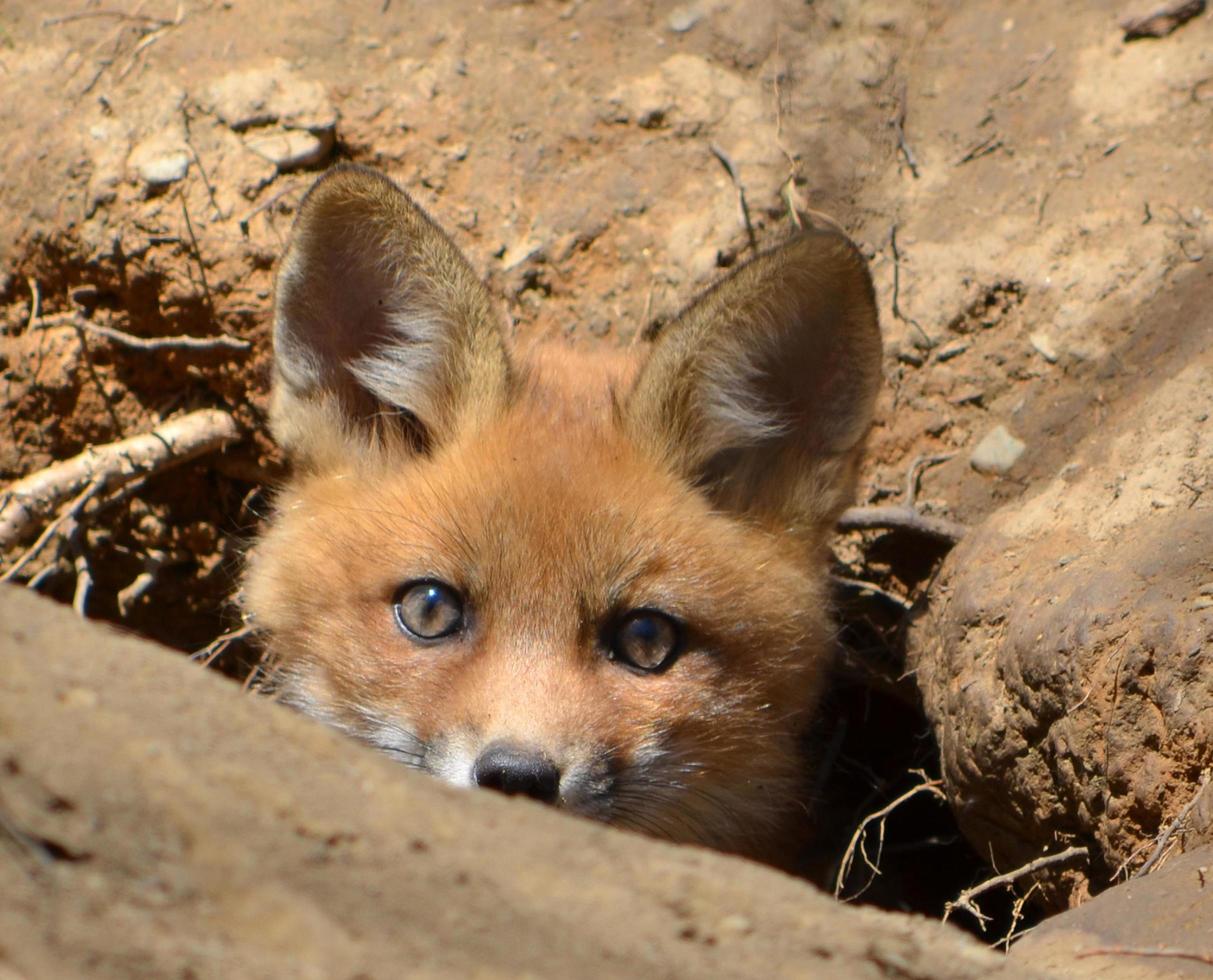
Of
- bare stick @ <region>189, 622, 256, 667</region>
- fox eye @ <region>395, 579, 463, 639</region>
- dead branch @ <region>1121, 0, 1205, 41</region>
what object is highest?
dead branch @ <region>1121, 0, 1205, 41</region>

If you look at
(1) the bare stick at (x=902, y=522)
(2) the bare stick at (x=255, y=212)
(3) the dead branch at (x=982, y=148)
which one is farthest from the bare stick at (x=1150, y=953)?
(2) the bare stick at (x=255, y=212)

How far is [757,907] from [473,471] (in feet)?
6.46

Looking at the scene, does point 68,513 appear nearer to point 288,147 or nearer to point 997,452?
point 288,147

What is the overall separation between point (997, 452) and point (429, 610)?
83.4 inches

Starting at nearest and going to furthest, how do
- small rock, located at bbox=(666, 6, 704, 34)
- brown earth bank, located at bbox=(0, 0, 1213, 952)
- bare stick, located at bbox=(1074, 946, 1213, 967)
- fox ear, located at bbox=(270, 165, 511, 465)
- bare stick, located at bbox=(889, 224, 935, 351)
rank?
bare stick, located at bbox=(1074, 946, 1213, 967) < fox ear, located at bbox=(270, 165, 511, 465) < brown earth bank, located at bbox=(0, 0, 1213, 952) < bare stick, located at bbox=(889, 224, 935, 351) < small rock, located at bbox=(666, 6, 704, 34)

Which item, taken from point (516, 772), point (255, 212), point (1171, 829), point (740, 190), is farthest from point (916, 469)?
point (255, 212)

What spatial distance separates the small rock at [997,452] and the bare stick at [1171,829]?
1603mm

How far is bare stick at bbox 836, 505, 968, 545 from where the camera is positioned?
4164 mm

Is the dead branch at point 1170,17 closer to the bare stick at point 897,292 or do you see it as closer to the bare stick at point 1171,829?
the bare stick at point 897,292

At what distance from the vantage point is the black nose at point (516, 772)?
2768 mm

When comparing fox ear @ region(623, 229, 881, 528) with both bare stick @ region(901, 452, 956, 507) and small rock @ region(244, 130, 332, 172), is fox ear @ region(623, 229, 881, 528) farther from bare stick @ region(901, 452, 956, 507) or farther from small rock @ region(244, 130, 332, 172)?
small rock @ region(244, 130, 332, 172)

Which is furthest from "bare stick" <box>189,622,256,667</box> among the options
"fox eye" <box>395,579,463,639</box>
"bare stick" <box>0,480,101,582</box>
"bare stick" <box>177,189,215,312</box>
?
"bare stick" <box>177,189,215,312</box>

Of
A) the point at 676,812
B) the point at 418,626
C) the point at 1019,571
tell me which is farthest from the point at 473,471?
the point at 1019,571

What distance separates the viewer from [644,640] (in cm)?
330
